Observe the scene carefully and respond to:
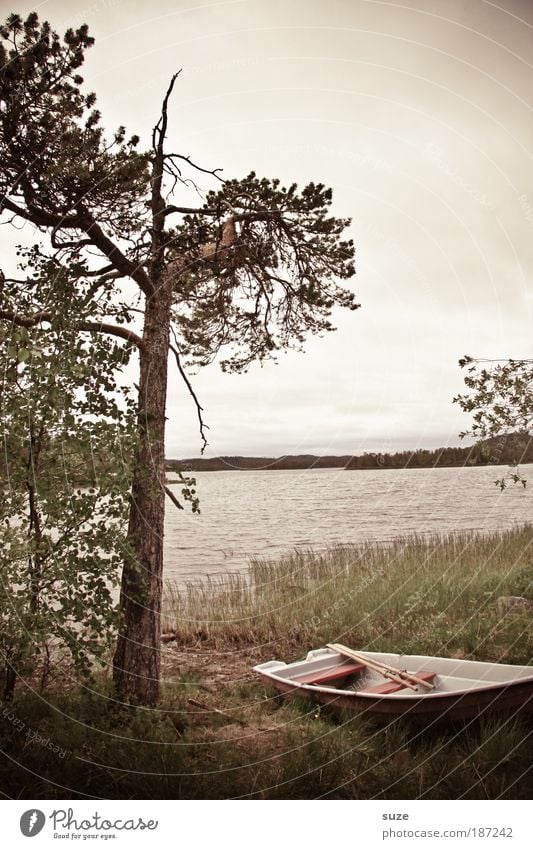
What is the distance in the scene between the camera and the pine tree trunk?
10.7ft

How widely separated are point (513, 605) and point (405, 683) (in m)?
1.51

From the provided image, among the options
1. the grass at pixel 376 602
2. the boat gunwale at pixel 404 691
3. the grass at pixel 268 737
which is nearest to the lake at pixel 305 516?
the grass at pixel 376 602

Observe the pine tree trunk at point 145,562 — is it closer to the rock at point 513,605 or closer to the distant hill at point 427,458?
the distant hill at point 427,458

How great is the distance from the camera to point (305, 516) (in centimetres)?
1167

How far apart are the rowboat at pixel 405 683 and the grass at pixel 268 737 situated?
0.08 metres

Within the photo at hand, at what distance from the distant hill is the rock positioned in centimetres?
123

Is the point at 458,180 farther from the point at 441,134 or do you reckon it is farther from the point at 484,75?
the point at 484,75

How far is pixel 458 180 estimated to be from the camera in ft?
11.1

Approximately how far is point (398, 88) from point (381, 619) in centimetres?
369

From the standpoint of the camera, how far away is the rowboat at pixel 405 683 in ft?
8.74

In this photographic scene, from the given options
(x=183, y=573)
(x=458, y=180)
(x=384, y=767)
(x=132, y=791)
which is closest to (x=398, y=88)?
(x=458, y=180)

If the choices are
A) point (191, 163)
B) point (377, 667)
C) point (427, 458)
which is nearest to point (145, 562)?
point (377, 667)

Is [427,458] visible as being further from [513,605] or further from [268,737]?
[268,737]

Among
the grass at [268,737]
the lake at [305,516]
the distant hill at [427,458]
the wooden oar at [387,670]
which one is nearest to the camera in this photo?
the grass at [268,737]
